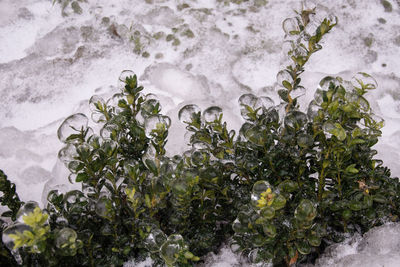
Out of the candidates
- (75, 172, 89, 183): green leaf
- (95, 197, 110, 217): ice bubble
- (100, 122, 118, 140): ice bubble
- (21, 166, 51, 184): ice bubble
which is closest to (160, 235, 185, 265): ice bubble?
(95, 197, 110, 217): ice bubble

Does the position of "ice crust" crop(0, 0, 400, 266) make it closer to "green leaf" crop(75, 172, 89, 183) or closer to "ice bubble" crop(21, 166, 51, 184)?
"ice bubble" crop(21, 166, 51, 184)

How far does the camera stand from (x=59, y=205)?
1.62 m

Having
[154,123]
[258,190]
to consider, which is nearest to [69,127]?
[154,123]

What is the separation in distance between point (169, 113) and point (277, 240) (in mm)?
1399

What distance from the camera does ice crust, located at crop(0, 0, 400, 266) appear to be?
259cm

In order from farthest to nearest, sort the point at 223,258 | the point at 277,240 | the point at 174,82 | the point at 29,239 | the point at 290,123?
the point at 174,82
the point at 223,258
the point at 290,123
the point at 277,240
the point at 29,239

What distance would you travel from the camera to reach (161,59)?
298cm

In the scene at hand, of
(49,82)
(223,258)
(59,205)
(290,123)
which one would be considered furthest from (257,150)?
(49,82)

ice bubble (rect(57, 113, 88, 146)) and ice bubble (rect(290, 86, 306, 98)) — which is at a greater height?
ice bubble (rect(290, 86, 306, 98))

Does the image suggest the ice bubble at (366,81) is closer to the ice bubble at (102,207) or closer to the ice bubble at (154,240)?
the ice bubble at (154,240)

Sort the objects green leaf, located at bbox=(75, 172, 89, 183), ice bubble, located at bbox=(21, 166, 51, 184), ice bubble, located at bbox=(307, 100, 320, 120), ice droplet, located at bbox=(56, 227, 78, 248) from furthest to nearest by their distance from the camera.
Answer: ice bubble, located at bbox=(21, 166, 51, 184) → ice bubble, located at bbox=(307, 100, 320, 120) → green leaf, located at bbox=(75, 172, 89, 183) → ice droplet, located at bbox=(56, 227, 78, 248)

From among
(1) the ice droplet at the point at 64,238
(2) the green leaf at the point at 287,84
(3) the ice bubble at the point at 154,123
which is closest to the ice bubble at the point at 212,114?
(3) the ice bubble at the point at 154,123

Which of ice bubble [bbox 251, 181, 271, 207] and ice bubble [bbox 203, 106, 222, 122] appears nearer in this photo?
ice bubble [bbox 251, 181, 271, 207]

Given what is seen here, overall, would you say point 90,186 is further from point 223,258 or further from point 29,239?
point 223,258
